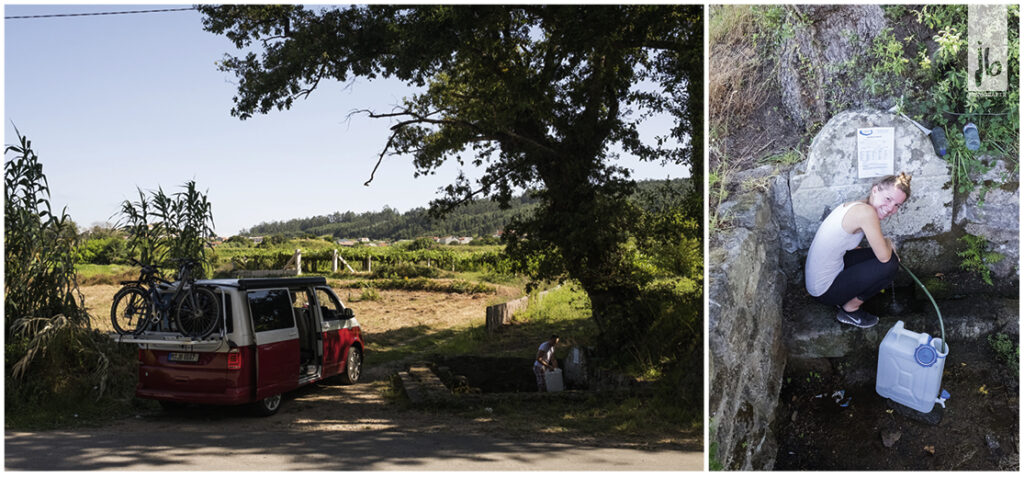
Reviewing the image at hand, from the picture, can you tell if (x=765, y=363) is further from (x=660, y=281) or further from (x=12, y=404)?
(x=12, y=404)

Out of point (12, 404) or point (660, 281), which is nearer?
point (12, 404)

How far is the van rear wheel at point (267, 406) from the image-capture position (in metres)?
6.48

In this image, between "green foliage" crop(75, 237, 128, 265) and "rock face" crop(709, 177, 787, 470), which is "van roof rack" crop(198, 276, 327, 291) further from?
"rock face" crop(709, 177, 787, 470)

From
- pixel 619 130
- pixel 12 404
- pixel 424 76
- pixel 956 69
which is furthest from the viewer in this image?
pixel 619 130

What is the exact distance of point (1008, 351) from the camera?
420 cm

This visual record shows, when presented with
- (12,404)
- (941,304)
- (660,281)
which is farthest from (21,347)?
(941,304)

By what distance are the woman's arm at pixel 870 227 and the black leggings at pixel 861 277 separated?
53 millimetres

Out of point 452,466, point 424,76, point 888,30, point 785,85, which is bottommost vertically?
point 452,466

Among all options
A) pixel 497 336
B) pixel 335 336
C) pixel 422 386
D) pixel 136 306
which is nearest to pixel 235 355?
pixel 136 306

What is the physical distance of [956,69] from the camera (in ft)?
13.7

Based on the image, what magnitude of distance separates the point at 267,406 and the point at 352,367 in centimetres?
178

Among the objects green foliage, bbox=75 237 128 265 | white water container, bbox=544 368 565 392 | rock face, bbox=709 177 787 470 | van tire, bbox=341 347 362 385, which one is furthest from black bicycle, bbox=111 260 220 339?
rock face, bbox=709 177 787 470

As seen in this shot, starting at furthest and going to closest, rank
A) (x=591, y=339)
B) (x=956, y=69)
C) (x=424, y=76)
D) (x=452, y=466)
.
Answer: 1. (x=591, y=339)
2. (x=424, y=76)
3. (x=452, y=466)
4. (x=956, y=69)
